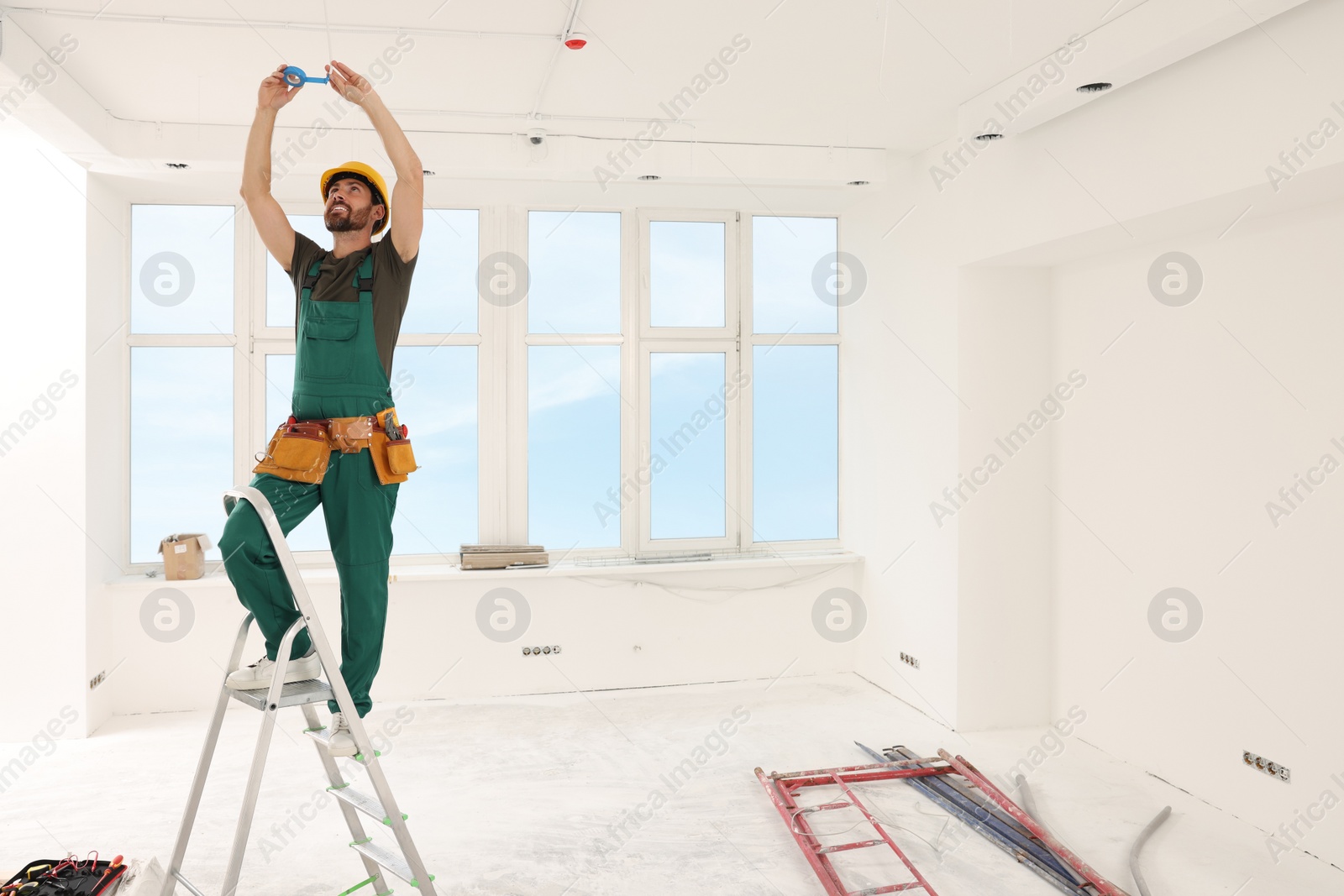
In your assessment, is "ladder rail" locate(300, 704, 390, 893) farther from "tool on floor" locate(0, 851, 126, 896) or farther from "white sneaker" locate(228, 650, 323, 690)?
"tool on floor" locate(0, 851, 126, 896)

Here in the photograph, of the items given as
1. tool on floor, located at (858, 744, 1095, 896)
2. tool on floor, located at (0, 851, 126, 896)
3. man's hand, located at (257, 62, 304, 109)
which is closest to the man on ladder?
man's hand, located at (257, 62, 304, 109)

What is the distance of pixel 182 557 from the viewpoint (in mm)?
4664

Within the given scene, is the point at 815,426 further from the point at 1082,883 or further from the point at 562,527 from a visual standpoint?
the point at 1082,883

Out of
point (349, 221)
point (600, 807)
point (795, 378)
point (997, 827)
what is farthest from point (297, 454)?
point (795, 378)

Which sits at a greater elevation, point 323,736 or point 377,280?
point 377,280

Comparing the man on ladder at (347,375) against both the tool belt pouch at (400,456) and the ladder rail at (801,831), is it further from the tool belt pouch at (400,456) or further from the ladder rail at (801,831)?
the ladder rail at (801,831)

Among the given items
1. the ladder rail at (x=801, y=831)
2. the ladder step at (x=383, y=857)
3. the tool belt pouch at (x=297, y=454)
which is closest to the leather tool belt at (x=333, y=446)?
the tool belt pouch at (x=297, y=454)

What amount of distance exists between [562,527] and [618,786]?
194cm

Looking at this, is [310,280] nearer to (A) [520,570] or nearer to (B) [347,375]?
(B) [347,375]

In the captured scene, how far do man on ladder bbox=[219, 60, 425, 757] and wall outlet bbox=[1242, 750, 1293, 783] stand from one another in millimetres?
3174

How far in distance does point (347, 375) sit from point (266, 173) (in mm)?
544

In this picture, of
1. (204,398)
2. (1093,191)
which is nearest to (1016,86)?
(1093,191)

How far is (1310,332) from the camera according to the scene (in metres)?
3.10

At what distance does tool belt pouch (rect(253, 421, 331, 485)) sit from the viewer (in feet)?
6.81
